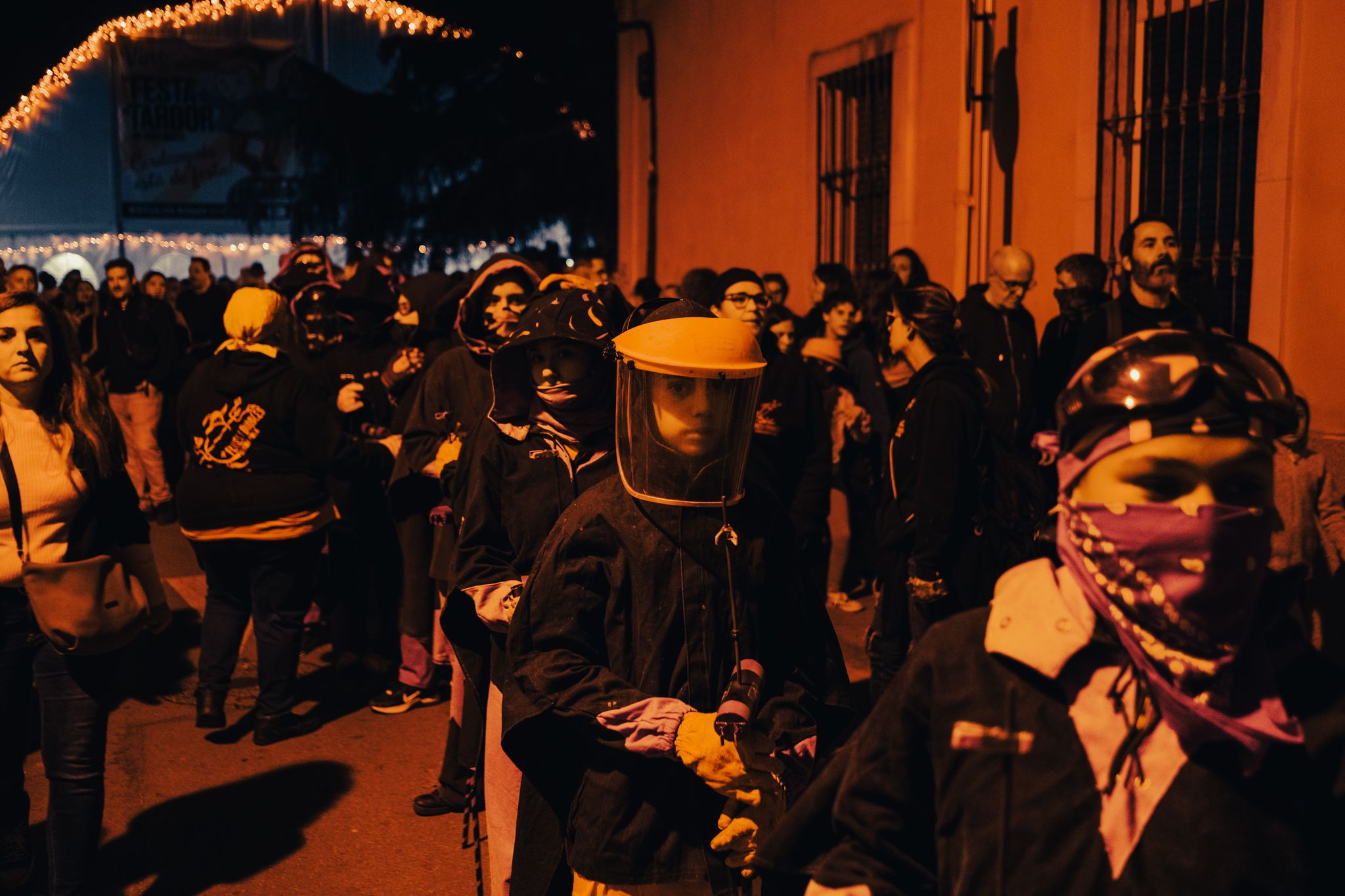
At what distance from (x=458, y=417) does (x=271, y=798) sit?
1.75 m

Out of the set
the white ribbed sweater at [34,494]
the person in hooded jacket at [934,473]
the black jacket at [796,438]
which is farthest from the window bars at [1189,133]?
the white ribbed sweater at [34,494]

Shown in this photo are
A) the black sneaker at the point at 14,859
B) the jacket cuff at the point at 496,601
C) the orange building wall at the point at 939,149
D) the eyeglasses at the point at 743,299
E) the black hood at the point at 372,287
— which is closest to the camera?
the jacket cuff at the point at 496,601

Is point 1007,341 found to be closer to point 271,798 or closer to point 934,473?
point 934,473

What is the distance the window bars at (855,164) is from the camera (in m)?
10.9

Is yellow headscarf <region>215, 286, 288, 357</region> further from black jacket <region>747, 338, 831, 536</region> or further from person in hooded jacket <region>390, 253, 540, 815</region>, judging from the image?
black jacket <region>747, 338, 831, 536</region>

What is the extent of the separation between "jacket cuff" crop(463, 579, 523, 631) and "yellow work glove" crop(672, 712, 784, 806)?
1.14 meters

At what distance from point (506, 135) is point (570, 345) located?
62.5 ft

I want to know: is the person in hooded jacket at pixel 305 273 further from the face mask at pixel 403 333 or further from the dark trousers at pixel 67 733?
the dark trousers at pixel 67 733

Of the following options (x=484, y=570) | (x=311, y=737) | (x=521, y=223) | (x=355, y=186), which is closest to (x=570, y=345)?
(x=484, y=570)

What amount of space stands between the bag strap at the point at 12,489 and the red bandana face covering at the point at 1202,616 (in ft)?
11.2

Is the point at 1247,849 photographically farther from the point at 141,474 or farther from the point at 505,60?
the point at 505,60

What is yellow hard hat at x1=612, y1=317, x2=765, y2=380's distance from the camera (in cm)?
280

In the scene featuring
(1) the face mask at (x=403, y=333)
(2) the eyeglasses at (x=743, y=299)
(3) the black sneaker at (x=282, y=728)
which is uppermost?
(2) the eyeglasses at (x=743, y=299)

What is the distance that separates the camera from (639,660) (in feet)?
9.17
